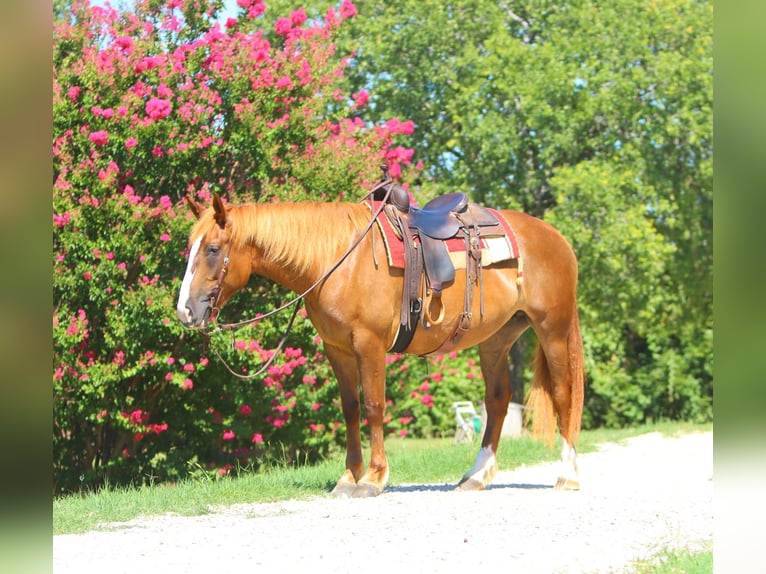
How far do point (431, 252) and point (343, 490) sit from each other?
191 centimetres

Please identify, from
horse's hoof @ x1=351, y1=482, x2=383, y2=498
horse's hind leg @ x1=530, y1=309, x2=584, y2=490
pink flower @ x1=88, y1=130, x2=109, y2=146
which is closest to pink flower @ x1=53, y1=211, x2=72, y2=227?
→ pink flower @ x1=88, y1=130, x2=109, y2=146

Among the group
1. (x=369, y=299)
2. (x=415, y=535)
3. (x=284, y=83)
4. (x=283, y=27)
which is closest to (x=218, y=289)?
(x=369, y=299)

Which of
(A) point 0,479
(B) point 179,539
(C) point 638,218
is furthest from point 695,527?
(C) point 638,218

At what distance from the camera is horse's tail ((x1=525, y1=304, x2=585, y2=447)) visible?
7527 millimetres

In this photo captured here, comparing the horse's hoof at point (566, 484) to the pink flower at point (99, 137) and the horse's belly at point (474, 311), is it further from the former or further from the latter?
the pink flower at point (99, 137)

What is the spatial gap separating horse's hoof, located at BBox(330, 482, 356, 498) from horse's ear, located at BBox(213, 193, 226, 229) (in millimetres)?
2149

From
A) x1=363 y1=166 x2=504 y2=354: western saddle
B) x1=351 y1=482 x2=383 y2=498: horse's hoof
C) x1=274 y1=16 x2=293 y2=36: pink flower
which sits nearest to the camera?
x1=351 y1=482 x2=383 y2=498: horse's hoof

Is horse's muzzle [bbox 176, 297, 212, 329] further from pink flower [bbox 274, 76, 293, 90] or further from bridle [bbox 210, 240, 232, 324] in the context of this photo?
pink flower [bbox 274, 76, 293, 90]

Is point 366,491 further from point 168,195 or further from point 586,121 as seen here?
point 586,121

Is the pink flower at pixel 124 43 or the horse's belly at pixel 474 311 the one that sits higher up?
the pink flower at pixel 124 43

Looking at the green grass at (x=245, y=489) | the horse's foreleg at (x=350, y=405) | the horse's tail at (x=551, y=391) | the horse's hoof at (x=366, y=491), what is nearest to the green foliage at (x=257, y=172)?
the green grass at (x=245, y=489)

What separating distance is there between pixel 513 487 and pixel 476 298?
69.4 inches

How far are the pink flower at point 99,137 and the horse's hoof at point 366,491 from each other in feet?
14.1

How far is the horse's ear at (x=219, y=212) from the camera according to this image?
6370 mm
